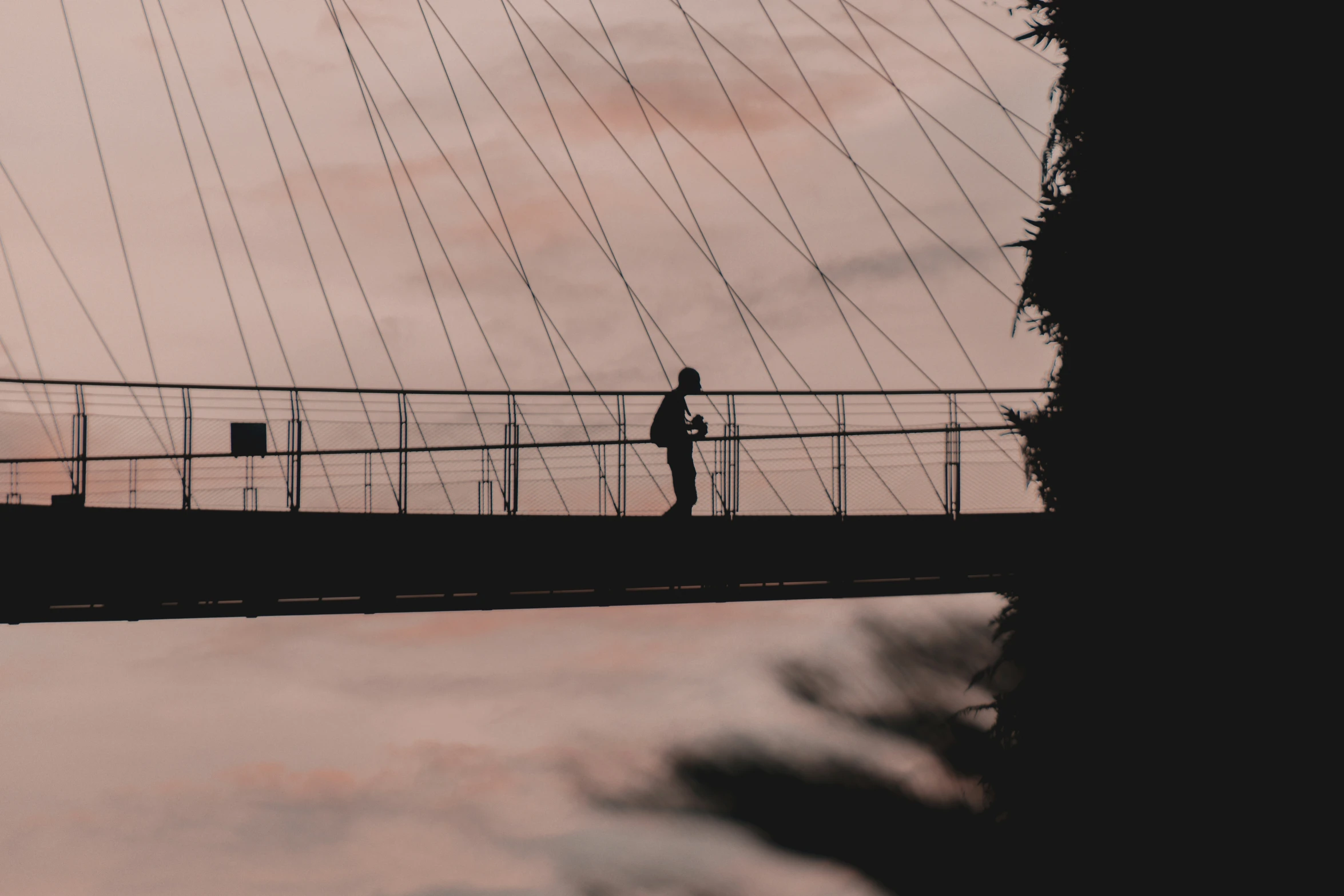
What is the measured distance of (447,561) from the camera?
8.23 meters

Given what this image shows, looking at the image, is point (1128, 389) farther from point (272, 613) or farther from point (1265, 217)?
point (272, 613)

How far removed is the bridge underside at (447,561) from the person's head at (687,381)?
51.9 inches

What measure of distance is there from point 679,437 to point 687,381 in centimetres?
49

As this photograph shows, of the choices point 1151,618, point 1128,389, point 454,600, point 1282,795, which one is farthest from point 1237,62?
point 454,600

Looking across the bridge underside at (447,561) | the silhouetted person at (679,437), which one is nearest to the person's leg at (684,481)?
the silhouetted person at (679,437)

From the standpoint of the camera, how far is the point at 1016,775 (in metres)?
6.40

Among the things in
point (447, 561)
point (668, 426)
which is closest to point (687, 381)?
point (668, 426)

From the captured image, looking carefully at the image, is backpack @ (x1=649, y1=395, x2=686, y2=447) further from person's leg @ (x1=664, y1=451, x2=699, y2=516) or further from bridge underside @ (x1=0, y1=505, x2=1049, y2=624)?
bridge underside @ (x1=0, y1=505, x2=1049, y2=624)

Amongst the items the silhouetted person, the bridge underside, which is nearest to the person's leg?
the silhouetted person

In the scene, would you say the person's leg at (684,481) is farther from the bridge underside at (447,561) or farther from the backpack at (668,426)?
the bridge underside at (447,561)

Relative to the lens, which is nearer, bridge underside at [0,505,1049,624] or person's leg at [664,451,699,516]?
bridge underside at [0,505,1049,624]

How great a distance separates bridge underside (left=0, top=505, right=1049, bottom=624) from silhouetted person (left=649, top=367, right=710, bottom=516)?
74 cm

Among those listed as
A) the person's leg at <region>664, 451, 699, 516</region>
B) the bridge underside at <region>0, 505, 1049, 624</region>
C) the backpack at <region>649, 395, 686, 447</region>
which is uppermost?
the backpack at <region>649, 395, 686, 447</region>

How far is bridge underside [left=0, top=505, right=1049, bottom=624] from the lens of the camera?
753cm
